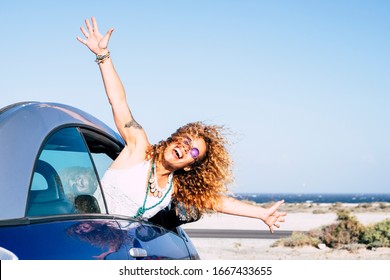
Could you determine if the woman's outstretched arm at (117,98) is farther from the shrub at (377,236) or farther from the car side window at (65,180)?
the shrub at (377,236)

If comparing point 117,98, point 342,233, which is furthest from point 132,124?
point 342,233

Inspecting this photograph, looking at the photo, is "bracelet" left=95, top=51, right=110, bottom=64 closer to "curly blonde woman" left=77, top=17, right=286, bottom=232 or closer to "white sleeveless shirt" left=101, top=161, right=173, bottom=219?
"curly blonde woman" left=77, top=17, right=286, bottom=232

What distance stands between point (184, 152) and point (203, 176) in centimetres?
37

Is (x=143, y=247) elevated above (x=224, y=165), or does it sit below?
below

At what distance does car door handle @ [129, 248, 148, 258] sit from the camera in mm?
3090

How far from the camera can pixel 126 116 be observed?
167 inches

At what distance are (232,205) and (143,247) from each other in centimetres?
145

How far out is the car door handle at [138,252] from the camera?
309cm

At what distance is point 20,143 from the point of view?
265 centimetres
